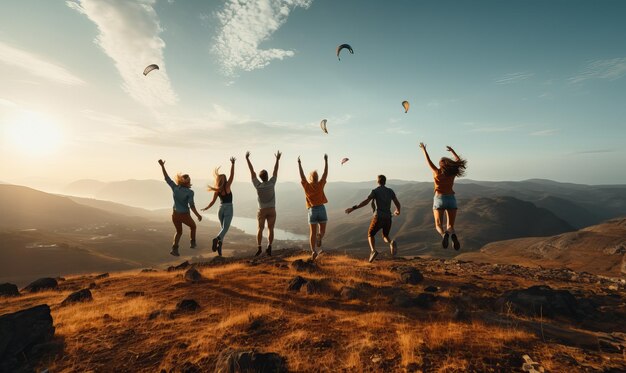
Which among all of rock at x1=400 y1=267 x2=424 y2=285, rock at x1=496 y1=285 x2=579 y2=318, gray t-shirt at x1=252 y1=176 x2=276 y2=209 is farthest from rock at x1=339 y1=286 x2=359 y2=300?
rock at x1=496 y1=285 x2=579 y2=318

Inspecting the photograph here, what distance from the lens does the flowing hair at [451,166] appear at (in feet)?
33.9

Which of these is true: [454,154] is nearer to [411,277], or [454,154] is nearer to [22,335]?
[411,277]

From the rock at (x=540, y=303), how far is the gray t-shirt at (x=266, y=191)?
27.7ft

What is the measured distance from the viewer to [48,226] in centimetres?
19175

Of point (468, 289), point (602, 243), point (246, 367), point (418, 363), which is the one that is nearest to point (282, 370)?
point (246, 367)

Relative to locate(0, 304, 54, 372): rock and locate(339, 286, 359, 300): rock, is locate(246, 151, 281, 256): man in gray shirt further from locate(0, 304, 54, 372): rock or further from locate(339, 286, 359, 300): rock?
locate(0, 304, 54, 372): rock

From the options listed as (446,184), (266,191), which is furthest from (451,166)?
(266,191)

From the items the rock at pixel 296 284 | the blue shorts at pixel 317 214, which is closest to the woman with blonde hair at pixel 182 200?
the rock at pixel 296 284

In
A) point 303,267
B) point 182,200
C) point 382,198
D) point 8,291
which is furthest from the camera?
point 8,291

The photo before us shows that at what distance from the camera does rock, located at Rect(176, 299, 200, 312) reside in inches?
350

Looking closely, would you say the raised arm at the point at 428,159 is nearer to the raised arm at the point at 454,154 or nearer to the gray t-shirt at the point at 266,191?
the raised arm at the point at 454,154

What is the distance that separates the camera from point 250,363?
5012 millimetres

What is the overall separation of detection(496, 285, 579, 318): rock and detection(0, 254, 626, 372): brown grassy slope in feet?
1.69

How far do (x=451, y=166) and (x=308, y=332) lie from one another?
7187 millimetres
